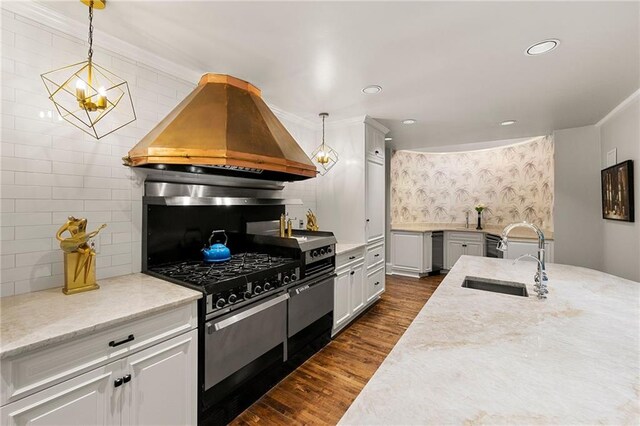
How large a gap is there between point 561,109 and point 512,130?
3.03 ft

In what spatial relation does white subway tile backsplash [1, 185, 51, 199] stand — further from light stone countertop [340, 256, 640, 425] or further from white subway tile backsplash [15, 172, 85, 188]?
light stone countertop [340, 256, 640, 425]

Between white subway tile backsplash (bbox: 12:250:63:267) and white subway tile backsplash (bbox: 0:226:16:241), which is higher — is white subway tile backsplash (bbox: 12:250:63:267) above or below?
below

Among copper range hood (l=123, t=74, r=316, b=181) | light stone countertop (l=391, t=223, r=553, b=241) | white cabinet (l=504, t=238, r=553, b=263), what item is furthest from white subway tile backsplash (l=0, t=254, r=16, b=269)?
white cabinet (l=504, t=238, r=553, b=263)

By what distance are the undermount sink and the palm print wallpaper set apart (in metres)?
4.07

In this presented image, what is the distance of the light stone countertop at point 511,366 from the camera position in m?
0.70

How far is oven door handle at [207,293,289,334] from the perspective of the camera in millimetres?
1662

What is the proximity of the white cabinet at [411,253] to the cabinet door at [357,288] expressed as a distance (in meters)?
2.30

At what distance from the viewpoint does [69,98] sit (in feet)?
5.53

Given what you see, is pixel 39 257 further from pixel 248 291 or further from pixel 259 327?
pixel 259 327

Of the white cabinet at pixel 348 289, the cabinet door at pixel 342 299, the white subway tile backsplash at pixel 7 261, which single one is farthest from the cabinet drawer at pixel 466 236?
the white subway tile backsplash at pixel 7 261

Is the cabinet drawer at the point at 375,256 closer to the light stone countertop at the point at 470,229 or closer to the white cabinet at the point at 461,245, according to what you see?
the light stone countertop at the point at 470,229

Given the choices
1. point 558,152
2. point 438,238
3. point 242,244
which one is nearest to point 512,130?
point 558,152

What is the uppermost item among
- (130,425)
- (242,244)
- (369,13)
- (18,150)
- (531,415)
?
(369,13)

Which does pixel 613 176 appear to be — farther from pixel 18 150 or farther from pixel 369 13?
pixel 18 150
